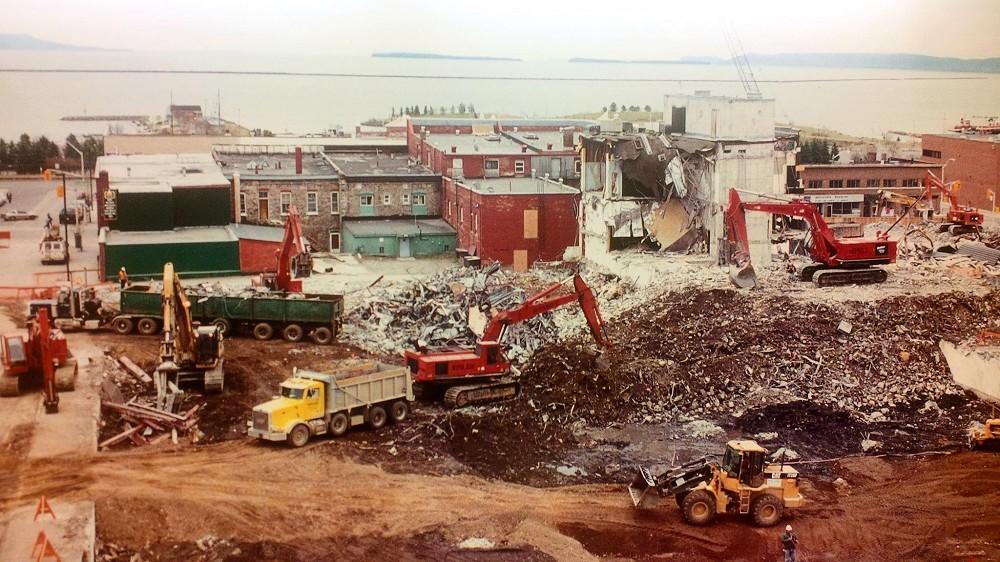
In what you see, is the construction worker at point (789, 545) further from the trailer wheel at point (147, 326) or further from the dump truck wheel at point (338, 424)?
the trailer wheel at point (147, 326)

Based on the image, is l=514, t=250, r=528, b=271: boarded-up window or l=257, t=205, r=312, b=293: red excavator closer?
l=257, t=205, r=312, b=293: red excavator

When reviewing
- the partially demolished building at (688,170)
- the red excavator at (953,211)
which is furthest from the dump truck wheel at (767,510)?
the red excavator at (953,211)

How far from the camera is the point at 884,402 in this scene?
15.0 meters

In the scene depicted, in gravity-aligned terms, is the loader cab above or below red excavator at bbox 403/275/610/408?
below

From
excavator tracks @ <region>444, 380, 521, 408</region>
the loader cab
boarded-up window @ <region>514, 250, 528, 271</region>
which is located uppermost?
boarded-up window @ <region>514, 250, 528, 271</region>

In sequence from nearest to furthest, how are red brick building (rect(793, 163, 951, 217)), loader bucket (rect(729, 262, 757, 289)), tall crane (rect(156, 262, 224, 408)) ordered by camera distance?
tall crane (rect(156, 262, 224, 408)) → loader bucket (rect(729, 262, 757, 289)) → red brick building (rect(793, 163, 951, 217))

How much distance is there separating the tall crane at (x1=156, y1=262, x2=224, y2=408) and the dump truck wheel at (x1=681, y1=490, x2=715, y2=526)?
621 centimetres

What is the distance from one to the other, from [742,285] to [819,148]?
2525mm

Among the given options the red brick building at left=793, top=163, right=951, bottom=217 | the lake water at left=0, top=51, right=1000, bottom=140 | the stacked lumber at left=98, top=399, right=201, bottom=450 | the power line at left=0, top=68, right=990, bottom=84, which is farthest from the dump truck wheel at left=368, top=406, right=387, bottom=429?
the red brick building at left=793, top=163, right=951, bottom=217

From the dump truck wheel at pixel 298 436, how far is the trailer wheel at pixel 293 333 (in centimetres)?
158

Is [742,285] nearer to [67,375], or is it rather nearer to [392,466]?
[392,466]

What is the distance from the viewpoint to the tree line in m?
12.4

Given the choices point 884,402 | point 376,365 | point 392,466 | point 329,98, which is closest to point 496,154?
point 329,98

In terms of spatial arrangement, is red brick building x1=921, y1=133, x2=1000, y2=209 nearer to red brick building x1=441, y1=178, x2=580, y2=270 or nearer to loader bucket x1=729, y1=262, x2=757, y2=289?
loader bucket x1=729, y1=262, x2=757, y2=289
